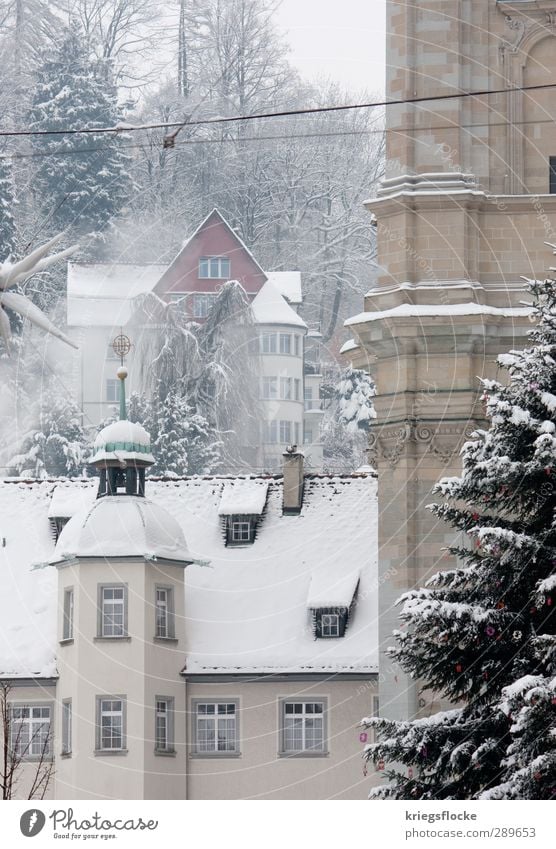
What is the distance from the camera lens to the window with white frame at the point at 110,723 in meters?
67.2

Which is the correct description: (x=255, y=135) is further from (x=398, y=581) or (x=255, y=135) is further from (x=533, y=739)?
(x=533, y=739)

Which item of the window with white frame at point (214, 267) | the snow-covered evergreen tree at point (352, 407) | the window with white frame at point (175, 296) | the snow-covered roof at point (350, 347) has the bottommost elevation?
the snow-covered evergreen tree at point (352, 407)

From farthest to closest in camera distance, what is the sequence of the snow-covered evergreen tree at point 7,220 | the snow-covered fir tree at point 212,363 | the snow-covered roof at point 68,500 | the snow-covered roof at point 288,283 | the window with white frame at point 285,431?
the snow-covered evergreen tree at point 7,220
the snow-covered roof at point 288,283
the window with white frame at point 285,431
the snow-covered fir tree at point 212,363
the snow-covered roof at point 68,500

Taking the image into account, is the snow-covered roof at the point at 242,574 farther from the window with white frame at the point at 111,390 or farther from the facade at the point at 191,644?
the window with white frame at the point at 111,390

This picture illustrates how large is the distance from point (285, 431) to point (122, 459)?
47.1ft

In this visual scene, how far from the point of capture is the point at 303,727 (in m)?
67.8

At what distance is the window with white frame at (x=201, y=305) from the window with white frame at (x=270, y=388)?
2.87m

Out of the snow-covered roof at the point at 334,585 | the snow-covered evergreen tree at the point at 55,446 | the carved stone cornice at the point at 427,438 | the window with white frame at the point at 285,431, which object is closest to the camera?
the carved stone cornice at the point at 427,438

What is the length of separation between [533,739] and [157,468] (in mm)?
49745

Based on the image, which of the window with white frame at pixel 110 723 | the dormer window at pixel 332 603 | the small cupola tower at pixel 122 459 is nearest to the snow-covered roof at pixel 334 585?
the dormer window at pixel 332 603

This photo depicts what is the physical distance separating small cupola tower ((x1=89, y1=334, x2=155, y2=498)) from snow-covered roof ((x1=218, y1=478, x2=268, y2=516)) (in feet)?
7.17

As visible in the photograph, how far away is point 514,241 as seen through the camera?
47.7 m

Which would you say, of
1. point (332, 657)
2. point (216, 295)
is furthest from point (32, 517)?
point (216, 295)

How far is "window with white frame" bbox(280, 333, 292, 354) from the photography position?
87.4 meters
